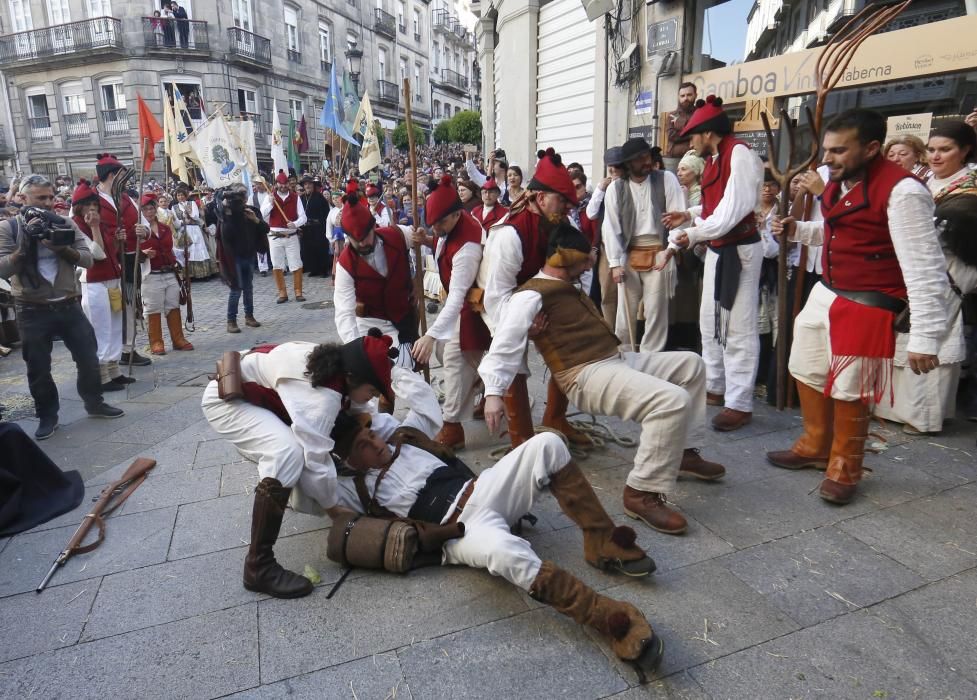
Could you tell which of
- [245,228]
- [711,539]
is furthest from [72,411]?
[711,539]

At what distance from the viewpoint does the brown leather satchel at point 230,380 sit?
10.2 feet

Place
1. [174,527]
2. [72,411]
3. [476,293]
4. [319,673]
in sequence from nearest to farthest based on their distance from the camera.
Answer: [319,673] < [174,527] < [476,293] < [72,411]

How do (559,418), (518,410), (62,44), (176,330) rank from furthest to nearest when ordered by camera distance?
(62,44) < (176,330) < (559,418) < (518,410)

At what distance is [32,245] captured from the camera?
5.24m

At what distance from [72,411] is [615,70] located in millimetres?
8240

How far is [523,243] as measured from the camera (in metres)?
3.94

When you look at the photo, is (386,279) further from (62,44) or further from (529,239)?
(62,44)

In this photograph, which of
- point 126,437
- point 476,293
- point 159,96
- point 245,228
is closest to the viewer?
point 476,293

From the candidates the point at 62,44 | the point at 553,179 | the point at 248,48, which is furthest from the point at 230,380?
the point at 62,44

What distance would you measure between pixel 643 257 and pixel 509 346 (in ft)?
→ 8.82

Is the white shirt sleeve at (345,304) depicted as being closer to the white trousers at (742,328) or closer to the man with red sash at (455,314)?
the man with red sash at (455,314)

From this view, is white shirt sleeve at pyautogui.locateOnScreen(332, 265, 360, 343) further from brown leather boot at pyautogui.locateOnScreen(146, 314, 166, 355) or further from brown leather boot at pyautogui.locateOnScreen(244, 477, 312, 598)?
brown leather boot at pyautogui.locateOnScreen(146, 314, 166, 355)

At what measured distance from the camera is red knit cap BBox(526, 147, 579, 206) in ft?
12.6

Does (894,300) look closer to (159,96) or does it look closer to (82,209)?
(82,209)
